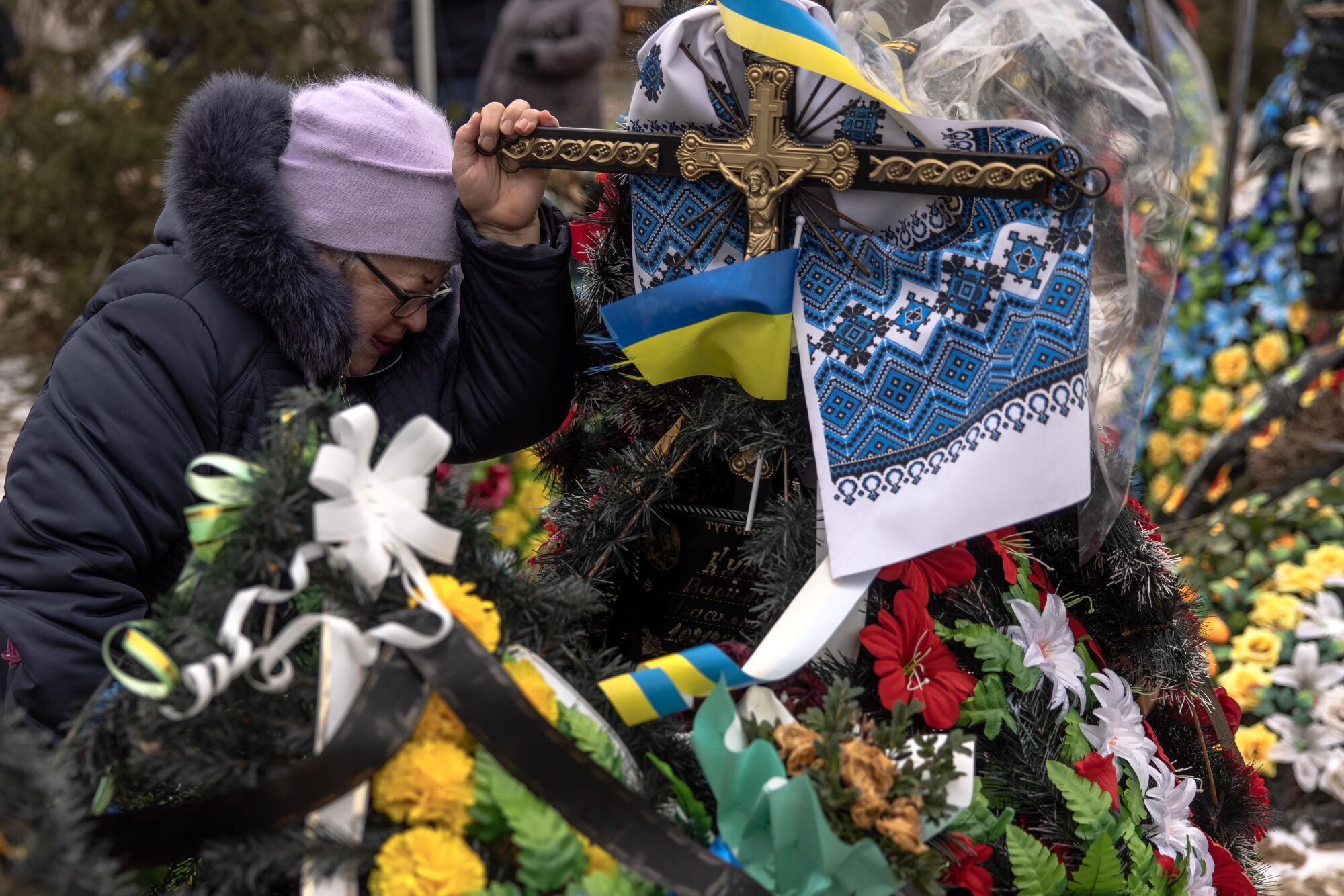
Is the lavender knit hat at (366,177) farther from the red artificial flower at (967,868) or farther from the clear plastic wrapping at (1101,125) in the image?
the red artificial flower at (967,868)

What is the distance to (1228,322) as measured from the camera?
439cm

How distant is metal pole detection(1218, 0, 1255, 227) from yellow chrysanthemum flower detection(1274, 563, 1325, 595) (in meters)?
3.26

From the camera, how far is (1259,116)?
5.00 m

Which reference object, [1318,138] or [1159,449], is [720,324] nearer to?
[1159,449]

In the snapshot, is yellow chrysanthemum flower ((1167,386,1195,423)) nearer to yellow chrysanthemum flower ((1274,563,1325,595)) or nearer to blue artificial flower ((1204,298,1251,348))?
blue artificial flower ((1204,298,1251,348))

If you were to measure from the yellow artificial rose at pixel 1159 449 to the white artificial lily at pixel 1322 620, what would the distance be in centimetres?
134

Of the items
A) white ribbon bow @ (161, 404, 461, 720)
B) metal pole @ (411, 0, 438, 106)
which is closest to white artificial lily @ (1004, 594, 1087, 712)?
white ribbon bow @ (161, 404, 461, 720)

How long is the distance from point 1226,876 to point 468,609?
108cm

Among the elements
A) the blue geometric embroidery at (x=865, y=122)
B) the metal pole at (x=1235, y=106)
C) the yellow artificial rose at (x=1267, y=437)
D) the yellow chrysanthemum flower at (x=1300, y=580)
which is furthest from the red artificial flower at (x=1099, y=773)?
the metal pole at (x=1235, y=106)

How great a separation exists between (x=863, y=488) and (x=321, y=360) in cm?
75

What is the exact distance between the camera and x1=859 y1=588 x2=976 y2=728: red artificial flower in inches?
55.6

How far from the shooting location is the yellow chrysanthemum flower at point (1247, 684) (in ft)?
9.13

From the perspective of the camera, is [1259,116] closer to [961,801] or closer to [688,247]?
[688,247]

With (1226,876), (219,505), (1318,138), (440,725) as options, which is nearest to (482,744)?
(440,725)
